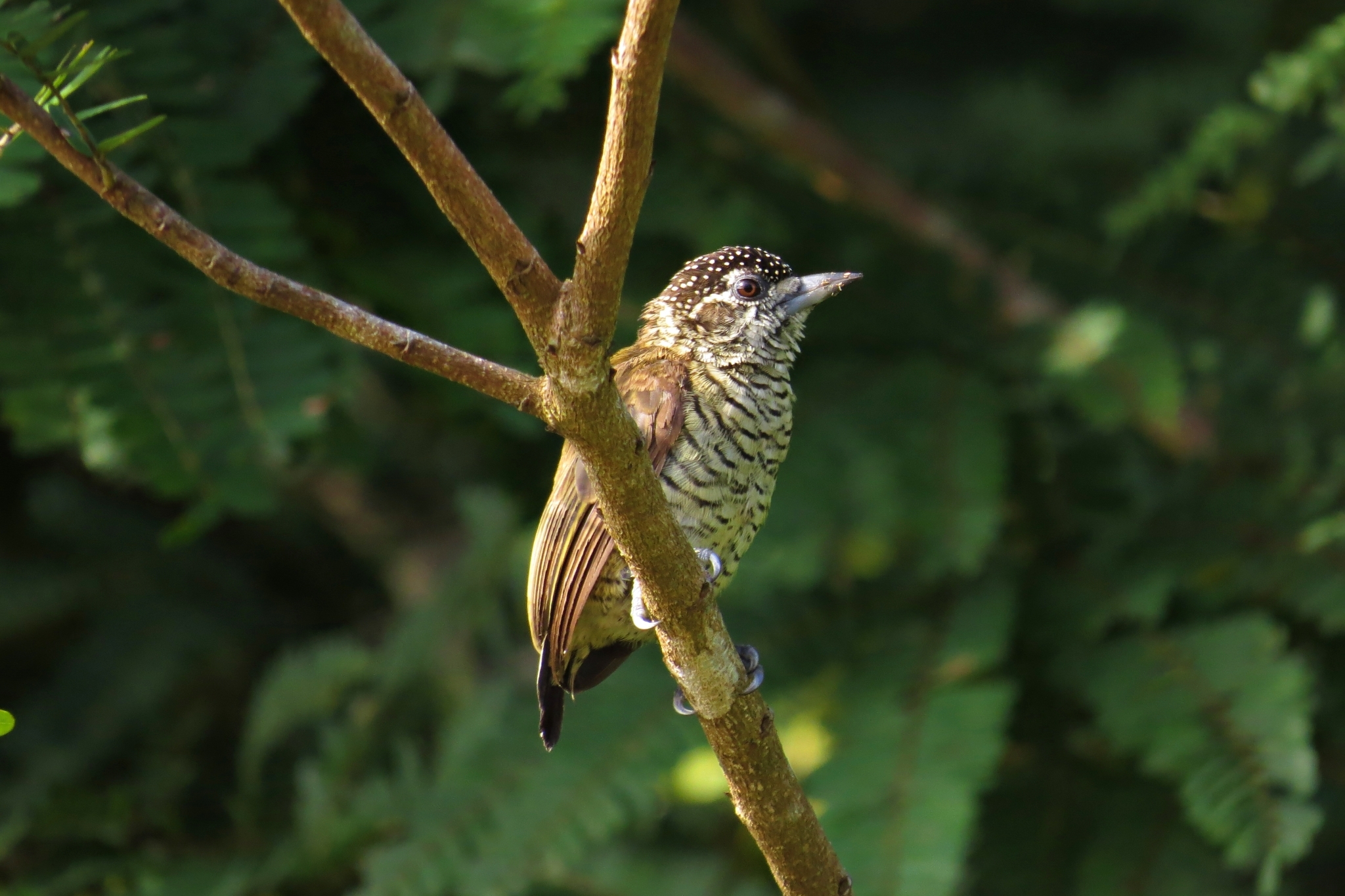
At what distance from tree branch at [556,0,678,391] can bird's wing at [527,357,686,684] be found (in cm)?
79

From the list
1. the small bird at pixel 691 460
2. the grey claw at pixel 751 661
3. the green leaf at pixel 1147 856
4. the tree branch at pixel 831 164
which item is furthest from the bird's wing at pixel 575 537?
the tree branch at pixel 831 164

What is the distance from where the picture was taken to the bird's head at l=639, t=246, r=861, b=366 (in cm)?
265

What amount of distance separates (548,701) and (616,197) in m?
1.33

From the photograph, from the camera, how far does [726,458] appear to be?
233cm

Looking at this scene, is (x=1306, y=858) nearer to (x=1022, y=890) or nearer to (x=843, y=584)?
(x=1022, y=890)

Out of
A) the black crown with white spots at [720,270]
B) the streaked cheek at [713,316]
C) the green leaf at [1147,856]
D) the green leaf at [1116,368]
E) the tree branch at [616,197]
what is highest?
the black crown with white spots at [720,270]

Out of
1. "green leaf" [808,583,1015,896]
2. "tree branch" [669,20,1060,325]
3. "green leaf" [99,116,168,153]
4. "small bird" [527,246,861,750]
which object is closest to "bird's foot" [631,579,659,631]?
"small bird" [527,246,861,750]

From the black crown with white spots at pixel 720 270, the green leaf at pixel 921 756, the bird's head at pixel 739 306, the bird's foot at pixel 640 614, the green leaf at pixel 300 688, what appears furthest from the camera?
the green leaf at pixel 300 688

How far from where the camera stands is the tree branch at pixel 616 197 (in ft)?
4.27

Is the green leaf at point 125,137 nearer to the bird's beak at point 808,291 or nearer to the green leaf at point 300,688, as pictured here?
the bird's beak at point 808,291

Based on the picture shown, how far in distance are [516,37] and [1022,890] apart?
2.44 meters

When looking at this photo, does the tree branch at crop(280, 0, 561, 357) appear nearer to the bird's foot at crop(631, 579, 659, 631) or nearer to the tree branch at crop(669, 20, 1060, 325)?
the bird's foot at crop(631, 579, 659, 631)

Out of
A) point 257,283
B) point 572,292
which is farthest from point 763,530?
point 257,283

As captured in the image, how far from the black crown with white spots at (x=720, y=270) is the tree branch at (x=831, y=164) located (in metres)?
1.31
